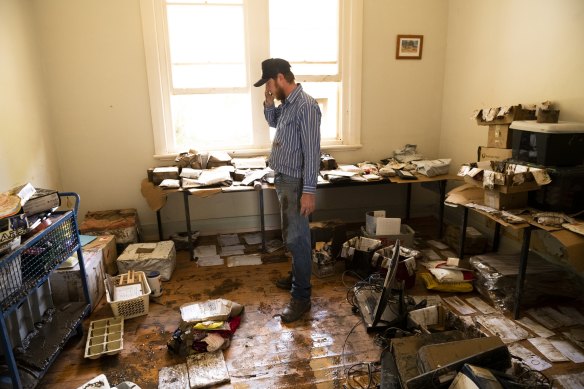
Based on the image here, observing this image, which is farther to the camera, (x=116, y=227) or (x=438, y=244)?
(x=438, y=244)

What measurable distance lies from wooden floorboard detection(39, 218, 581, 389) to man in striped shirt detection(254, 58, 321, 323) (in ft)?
0.70

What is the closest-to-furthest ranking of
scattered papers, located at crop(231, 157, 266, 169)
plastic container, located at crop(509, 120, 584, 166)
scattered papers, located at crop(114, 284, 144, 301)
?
plastic container, located at crop(509, 120, 584, 166), scattered papers, located at crop(114, 284, 144, 301), scattered papers, located at crop(231, 157, 266, 169)

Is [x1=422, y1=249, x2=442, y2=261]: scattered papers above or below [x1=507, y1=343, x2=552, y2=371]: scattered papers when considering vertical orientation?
above

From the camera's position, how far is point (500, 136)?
10.8 feet

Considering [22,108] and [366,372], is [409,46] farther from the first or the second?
[22,108]

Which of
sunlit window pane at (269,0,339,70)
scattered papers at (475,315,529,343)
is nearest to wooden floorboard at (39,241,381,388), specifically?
scattered papers at (475,315,529,343)

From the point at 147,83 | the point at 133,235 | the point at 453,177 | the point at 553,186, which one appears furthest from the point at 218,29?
the point at 553,186

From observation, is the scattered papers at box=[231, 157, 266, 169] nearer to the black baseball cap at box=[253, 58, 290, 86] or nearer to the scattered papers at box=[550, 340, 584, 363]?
the black baseball cap at box=[253, 58, 290, 86]

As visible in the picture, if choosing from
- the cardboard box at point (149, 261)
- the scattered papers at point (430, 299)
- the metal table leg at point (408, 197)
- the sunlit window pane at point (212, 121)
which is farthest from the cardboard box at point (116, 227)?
the metal table leg at point (408, 197)

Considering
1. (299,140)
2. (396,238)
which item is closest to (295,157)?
(299,140)

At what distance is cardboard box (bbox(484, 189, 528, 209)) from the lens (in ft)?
9.18

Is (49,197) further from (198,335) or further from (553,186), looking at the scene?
(553,186)

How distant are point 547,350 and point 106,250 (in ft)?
10.7

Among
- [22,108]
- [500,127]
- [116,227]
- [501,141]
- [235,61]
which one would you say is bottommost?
[116,227]
